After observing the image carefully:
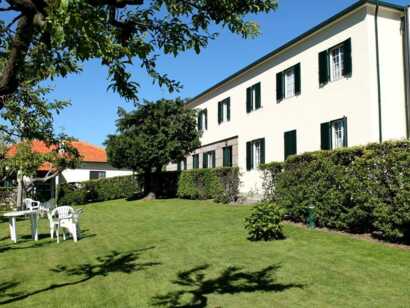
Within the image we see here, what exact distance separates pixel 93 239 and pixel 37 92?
168 inches

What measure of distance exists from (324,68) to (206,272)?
12.2m

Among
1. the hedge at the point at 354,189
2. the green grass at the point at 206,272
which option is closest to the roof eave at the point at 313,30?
the hedge at the point at 354,189

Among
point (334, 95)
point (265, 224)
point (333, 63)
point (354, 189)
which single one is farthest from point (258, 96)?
point (265, 224)

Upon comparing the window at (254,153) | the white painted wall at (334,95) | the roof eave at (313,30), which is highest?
the roof eave at (313,30)

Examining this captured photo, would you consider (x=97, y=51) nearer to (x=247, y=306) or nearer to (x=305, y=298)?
(x=247, y=306)

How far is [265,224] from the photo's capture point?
32.9 ft

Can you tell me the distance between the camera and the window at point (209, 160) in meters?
28.3

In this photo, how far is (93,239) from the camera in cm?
1173

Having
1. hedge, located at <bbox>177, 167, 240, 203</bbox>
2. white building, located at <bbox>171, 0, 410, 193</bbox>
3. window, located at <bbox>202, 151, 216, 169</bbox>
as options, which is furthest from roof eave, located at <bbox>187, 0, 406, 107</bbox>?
hedge, located at <bbox>177, 167, 240, 203</bbox>

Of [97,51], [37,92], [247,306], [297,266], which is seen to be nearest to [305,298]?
[247,306]

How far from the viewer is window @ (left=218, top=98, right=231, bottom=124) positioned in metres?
26.2

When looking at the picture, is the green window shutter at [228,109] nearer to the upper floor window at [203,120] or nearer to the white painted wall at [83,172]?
the upper floor window at [203,120]

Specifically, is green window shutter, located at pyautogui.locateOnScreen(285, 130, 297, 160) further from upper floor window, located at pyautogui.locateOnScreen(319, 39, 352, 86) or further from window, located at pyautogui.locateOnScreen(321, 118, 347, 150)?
upper floor window, located at pyautogui.locateOnScreen(319, 39, 352, 86)

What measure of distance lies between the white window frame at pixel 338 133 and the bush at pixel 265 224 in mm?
7151
